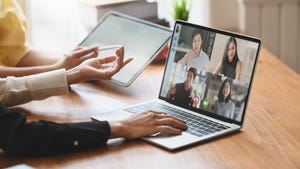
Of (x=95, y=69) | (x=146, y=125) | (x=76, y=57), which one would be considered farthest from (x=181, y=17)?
(x=146, y=125)

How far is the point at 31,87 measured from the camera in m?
1.72

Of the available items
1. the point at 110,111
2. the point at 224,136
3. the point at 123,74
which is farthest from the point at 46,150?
the point at 123,74

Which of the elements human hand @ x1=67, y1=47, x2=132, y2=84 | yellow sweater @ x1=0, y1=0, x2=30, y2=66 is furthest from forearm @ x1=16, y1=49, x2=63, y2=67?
human hand @ x1=67, y1=47, x2=132, y2=84

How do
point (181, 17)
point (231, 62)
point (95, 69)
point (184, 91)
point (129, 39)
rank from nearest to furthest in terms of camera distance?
1. point (231, 62)
2. point (184, 91)
3. point (95, 69)
4. point (129, 39)
5. point (181, 17)

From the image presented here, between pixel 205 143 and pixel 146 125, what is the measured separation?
15cm

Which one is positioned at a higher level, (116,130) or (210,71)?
(210,71)

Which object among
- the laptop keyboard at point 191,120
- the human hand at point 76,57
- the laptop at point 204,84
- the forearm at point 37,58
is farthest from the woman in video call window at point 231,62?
the forearm at point 37,58

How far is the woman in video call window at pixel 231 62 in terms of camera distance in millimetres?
1524

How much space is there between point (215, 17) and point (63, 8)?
0.59 m

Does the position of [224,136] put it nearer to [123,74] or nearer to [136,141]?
[136,141]

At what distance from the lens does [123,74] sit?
75.9 inches

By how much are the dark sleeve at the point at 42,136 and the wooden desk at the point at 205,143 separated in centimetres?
2

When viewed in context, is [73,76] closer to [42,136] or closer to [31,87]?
[31,87]

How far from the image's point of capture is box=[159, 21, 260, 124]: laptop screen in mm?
1516
